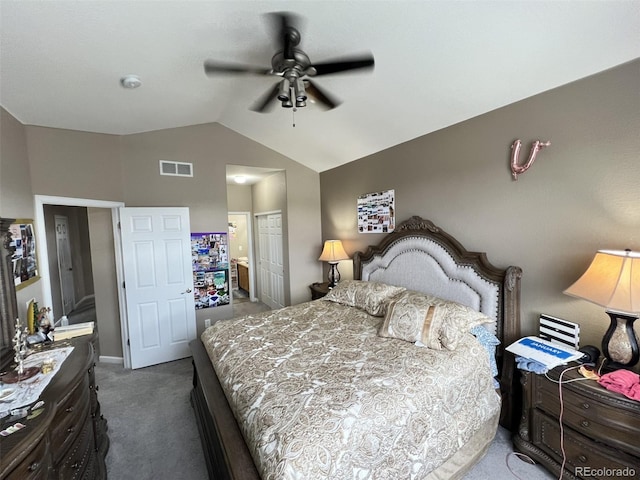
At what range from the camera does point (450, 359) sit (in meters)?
1.93

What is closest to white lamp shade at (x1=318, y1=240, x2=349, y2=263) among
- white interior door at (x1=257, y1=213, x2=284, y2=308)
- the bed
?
the bed

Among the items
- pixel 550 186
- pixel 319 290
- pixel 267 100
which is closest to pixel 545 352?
pixel 550 186

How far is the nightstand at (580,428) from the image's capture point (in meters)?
1.53

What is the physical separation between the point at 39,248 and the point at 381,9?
3299 millimetres

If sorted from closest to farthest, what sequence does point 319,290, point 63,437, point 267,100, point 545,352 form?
point 63,437 < point 545,352 < point 267,100 < point 319,290

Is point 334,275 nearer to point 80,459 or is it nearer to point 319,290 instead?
point 319,290

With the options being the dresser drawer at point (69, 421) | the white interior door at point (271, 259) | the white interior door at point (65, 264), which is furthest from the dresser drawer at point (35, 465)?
the white interior door at point (65, 264)

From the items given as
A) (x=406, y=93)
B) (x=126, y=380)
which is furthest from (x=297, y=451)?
(x=126, y=380)

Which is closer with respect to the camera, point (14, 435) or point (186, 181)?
point (14, 435)

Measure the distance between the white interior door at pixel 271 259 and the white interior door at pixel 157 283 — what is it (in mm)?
1639

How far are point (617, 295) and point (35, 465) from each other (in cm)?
291

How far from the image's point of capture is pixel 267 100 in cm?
205

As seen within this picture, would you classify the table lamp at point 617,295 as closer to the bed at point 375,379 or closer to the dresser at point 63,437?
the bed at point 375,379

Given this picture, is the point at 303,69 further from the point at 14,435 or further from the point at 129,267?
the point at 129,267
